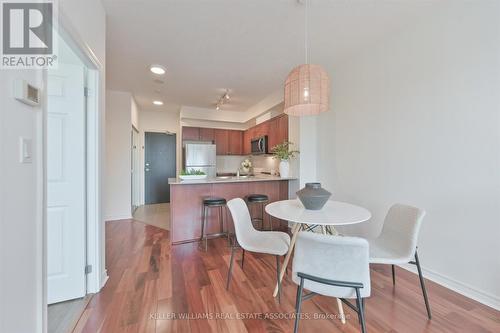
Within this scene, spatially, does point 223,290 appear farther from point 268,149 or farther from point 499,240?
point 268,149

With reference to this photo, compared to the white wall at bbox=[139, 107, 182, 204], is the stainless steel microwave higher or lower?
lower

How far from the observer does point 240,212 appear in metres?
2.01

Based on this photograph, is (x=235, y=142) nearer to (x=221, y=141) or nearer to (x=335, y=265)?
(x=221, y=141)

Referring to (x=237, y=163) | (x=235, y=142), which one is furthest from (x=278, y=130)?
(x=237, y=163)

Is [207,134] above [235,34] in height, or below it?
below

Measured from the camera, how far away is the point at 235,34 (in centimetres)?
231

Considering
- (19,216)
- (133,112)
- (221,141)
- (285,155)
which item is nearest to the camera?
(19,216)

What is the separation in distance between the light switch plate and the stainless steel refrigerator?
4108mm

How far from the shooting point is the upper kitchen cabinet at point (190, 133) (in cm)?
526

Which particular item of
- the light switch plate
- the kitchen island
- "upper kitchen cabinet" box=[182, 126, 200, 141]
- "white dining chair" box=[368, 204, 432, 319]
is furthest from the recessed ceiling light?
"white dining chair" box=[368, 204, 432, 319]

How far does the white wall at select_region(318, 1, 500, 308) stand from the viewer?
5.45 feet

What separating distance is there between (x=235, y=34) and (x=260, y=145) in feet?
8.63

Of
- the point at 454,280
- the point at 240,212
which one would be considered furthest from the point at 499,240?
the point at 240,212

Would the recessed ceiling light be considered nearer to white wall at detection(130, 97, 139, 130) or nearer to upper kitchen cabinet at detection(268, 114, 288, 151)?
white wall at detection(130, 97, 139, 130)
